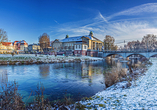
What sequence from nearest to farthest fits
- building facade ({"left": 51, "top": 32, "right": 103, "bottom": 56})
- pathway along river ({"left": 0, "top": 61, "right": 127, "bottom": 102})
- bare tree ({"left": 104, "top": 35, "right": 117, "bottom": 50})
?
pathway along river ({"left": 0, "top": 61, "right": 127, "bottom": 102}) < building facade ({"left": 51, "top": 32, "right": 103, "bottom": 56}) < bare tree ({"left": 104, "top": 35, "right": 117, "bottom": 50})

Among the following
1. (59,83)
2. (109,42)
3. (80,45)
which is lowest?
(59,83)

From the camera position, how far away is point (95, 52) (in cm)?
6166

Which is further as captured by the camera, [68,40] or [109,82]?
[68,40]

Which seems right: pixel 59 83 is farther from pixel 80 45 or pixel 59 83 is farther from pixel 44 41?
pixel 44 41

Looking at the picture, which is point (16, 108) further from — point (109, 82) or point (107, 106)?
point (109, 82)

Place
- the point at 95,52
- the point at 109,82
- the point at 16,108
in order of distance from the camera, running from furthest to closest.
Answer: the point at 95,52
the point at 109,82
the point at 16,108

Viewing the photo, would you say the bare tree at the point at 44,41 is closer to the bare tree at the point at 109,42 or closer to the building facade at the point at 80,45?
the building facade at the point at 80,45

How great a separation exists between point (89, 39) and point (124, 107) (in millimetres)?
60902

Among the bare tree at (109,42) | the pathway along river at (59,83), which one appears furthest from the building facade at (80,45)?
the pathway along river at (59,83)

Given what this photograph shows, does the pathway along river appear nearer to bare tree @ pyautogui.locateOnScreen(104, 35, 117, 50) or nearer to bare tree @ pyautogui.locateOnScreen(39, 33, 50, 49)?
bare tree @ pyautogui.locateOnScreen(39, 33, 50, 49)

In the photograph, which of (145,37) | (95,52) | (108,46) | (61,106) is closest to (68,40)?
(95,52)

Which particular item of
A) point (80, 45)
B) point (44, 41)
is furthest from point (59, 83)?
point (44, 41)

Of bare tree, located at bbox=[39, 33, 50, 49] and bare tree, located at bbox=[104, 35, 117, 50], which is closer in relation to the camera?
bare tree, located at bbox=[39, 33, 50, 49]

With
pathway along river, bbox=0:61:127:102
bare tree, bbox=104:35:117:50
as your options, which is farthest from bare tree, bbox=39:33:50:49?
pathway along river, bbox=0:61:127:102
